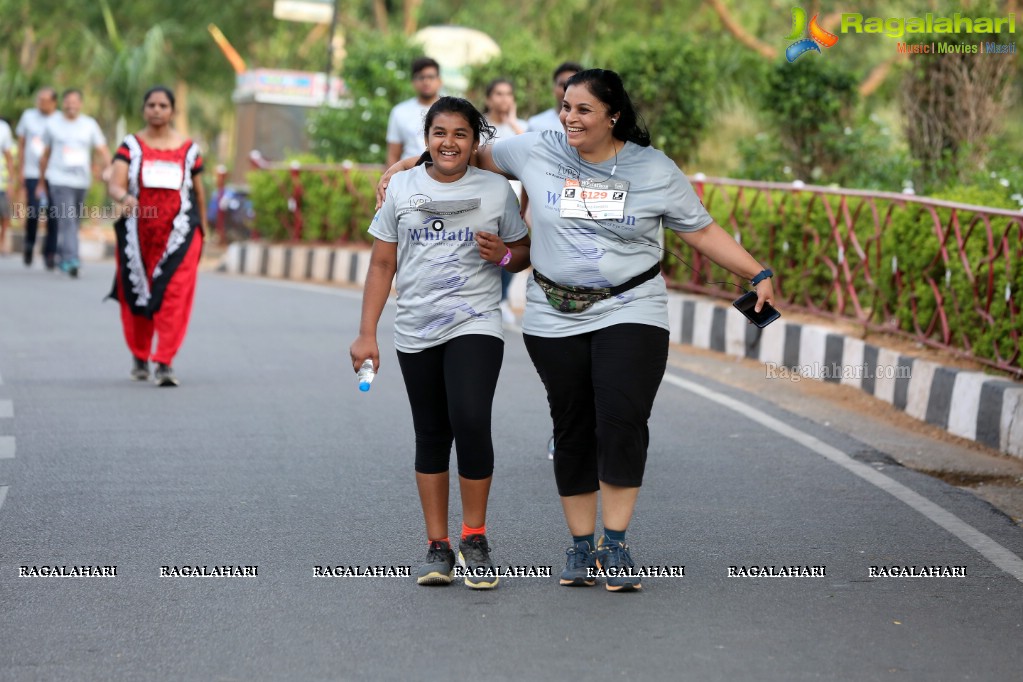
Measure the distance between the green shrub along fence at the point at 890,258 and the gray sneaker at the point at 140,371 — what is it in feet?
11.4

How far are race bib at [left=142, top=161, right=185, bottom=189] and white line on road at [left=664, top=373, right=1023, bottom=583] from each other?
3284 millimetres

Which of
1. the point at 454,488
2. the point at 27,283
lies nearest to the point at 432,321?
the point at 454,488

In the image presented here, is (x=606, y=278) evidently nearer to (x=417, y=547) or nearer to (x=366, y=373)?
(x=366, y=373)

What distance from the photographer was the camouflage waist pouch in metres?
5.59

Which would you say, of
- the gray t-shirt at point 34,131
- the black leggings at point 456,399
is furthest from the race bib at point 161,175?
the gray t-shirt at point 34,131

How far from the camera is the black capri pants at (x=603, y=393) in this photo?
5.58 m

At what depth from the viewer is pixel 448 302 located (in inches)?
221

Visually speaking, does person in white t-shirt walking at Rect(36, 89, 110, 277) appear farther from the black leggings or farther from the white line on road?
the black leggings

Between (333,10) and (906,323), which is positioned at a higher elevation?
(333,10)

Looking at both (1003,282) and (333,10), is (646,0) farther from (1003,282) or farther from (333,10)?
(1003,282)

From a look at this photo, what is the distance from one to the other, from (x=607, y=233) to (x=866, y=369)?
5463 millimetres

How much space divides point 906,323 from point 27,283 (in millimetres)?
9568

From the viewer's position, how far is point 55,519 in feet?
21.8

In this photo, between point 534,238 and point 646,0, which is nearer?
point 534,238
